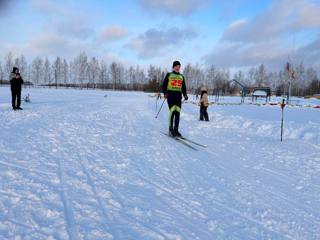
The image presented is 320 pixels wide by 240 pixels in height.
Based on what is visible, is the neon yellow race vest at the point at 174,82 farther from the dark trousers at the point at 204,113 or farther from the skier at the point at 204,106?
the dark trousers at the point at 204,113

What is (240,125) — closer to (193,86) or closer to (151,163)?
(151,163)

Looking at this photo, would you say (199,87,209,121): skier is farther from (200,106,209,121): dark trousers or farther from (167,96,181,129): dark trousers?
(167,96,181,129): dark trousers

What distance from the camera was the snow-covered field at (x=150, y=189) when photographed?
122 inches

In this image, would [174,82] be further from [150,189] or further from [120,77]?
[120,77]

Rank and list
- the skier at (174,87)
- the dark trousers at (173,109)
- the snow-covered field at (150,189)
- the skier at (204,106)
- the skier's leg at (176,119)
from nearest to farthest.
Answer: the snow-covered field at (150,189)
the skier's leg at (176,119)
the dark trousers at (173,109)
the skier at (174,87)
the skier at (204,106)

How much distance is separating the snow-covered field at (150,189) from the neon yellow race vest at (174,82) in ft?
6.96

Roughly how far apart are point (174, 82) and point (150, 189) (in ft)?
17.7

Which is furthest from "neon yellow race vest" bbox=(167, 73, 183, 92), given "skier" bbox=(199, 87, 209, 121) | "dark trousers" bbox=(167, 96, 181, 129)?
"skier" bbox=(199, 87, 209, 121)

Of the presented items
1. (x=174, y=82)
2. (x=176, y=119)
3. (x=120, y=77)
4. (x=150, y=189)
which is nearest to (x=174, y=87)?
(x=174, y=82)

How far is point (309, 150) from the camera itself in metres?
7.80

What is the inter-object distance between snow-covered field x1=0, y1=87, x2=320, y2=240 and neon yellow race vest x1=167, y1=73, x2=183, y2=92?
212 centimetres

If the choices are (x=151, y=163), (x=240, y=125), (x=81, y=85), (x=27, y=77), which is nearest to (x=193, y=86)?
(x=81, y=85)

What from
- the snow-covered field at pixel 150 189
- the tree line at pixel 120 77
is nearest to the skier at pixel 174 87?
the snow-covered field at pixel 150 189

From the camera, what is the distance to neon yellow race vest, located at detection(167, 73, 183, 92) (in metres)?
9.16
